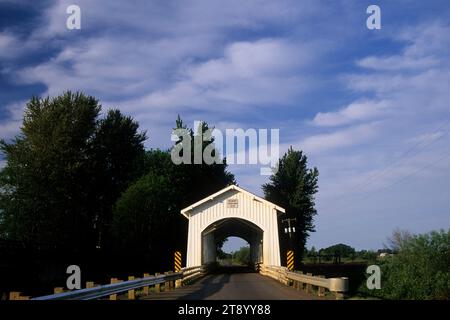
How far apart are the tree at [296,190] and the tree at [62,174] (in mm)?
17692

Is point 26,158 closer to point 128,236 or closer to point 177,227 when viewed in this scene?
point 128,236

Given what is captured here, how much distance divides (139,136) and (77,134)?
1322 centimetres

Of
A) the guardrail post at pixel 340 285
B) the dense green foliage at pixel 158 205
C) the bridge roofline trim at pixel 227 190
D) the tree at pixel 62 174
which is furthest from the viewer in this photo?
the dense green foliage at pixel 158 205

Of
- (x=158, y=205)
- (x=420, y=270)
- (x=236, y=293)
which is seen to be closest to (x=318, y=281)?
(x=236, y=293)

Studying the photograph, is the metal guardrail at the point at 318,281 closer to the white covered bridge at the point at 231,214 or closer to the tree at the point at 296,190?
the white covered bridge at the point at 231,214

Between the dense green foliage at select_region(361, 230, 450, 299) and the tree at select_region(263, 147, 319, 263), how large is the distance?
75.6ft

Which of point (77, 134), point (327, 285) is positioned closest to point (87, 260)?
point (77, 134)

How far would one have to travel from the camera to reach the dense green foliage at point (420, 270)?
3575 cm

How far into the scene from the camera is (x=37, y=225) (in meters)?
43.0

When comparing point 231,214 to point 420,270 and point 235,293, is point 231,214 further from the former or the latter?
point 235,293

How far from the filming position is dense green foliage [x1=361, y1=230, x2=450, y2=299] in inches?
1407

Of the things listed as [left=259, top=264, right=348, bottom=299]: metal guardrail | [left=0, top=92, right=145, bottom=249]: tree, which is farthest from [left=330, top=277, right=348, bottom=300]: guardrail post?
[left=0, top=92, right=145, bottom=249]: tree

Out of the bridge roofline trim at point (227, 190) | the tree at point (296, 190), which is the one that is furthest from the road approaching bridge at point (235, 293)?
the tree at point (296, 190)

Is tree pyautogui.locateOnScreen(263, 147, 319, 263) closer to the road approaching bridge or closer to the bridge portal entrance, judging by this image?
the bridge portal entrance
